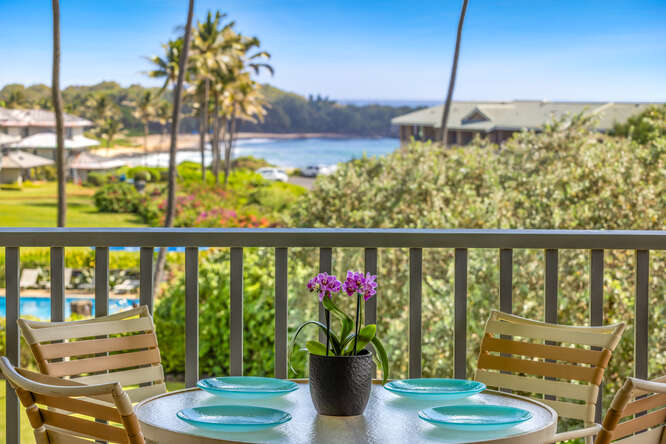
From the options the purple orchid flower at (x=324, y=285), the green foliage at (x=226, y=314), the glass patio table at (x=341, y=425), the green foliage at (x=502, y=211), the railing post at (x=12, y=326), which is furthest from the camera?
the green foliage at (x=226, y=314)

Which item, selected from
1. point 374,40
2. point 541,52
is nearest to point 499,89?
point 541,52

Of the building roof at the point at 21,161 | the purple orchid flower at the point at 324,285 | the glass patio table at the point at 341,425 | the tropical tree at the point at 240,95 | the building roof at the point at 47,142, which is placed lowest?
the glass patio table at the point at 341,425

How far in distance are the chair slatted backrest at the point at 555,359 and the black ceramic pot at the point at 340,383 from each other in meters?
0.63

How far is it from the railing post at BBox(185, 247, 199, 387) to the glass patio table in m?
0.66

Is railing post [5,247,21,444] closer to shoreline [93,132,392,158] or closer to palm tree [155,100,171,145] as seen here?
shoreline [93,132,392,158]

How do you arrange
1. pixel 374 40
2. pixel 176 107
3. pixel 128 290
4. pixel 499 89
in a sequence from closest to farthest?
pixel 176 107
pixel 128 290
pixel 499 89
pixel 374 40

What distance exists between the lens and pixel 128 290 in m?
17.4

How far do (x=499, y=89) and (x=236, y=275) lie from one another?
21645 millimetres

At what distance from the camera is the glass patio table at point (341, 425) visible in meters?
1.48

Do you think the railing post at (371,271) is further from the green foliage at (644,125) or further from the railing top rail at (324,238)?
the green foliage at (644,125)

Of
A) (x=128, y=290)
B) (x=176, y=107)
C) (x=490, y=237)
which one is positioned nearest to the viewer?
(x=490, y=237)

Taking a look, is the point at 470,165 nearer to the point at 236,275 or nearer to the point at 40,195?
the point at 236,275

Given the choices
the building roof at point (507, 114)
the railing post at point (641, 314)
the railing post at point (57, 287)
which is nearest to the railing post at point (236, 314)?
the railing post at point (57, 287)

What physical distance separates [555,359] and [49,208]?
21287 mm
